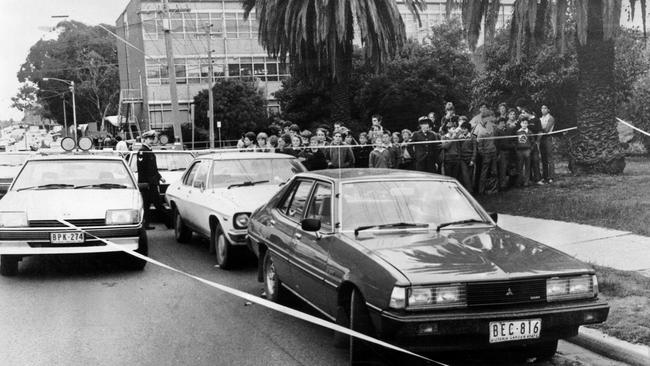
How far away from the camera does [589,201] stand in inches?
465

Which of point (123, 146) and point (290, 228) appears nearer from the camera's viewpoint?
point (290, 228)

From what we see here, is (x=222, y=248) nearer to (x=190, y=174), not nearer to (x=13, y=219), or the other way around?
(x=13, y=219)

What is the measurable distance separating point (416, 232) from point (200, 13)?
56552 millimetres

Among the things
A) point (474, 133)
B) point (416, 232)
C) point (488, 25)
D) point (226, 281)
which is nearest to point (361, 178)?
point (416, 232)

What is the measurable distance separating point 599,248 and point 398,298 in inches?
203

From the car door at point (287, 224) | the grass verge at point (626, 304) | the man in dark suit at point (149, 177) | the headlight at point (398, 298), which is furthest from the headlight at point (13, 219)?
the grass verge at point (626, 304)

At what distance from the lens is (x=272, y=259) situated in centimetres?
692

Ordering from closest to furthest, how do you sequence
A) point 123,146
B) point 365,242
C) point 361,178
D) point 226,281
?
1. point 365,242
2. point 361,178
3. point 226,281
4. point 123,146

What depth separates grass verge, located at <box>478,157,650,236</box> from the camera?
34.3 feet

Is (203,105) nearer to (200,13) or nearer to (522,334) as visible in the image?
(200,13)

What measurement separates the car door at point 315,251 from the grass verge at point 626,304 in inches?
91.3

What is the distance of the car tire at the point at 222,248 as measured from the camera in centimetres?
881

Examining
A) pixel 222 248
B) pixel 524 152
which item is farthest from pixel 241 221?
pixel 524 152

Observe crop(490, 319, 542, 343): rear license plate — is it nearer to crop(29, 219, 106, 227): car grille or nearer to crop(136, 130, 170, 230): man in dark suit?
crop(29, 219, 106, 227): car grille
